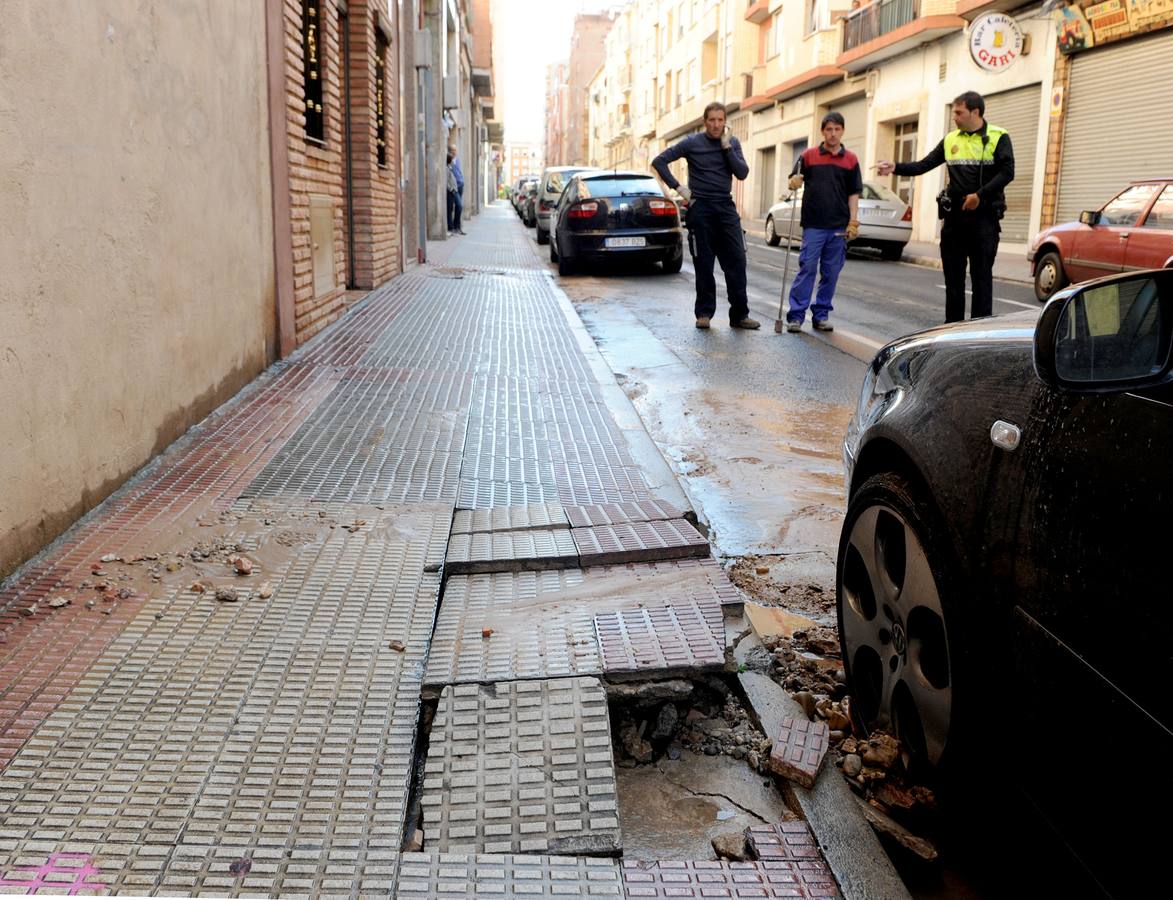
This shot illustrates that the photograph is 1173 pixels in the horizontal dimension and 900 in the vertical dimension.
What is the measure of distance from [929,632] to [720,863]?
663 mm

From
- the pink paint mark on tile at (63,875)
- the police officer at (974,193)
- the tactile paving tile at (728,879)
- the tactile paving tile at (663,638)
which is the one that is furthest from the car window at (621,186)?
the pink paint mark on tile at (63,875)

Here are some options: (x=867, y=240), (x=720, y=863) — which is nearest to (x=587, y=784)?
(x=720, y=863)

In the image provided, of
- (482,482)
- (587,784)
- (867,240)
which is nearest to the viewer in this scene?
(587,784)

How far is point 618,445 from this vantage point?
215 inches

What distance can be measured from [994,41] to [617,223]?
1083 centimetres

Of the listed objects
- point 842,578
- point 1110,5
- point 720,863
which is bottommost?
point 720,863

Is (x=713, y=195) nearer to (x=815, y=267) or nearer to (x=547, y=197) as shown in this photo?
(x=815, y=267)

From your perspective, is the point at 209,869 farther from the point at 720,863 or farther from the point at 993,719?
the point at 993,719

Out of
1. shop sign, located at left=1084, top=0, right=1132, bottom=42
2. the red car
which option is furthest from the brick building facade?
shop sign, located at left=1084, top=0, right=1132, bottom=42

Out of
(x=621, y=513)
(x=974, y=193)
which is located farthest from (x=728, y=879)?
(x=974, y=193)

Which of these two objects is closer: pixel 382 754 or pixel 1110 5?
pixel 382 754

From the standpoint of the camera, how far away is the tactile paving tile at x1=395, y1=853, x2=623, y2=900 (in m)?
2.09

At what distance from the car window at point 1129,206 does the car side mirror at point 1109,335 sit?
39.7ft

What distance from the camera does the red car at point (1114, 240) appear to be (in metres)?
12.0
